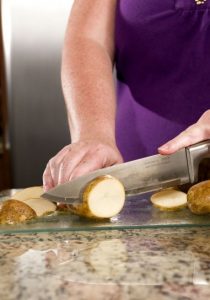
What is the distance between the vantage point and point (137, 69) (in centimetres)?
117

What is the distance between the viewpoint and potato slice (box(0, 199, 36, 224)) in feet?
2.47

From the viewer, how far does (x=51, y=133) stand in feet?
8.45

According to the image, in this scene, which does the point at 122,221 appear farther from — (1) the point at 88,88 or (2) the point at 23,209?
(1) the point at 88,88

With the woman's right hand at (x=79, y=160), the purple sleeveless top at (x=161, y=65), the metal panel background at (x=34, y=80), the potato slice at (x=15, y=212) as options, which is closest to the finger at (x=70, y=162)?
the woman's right hand at (x=79, y=160)

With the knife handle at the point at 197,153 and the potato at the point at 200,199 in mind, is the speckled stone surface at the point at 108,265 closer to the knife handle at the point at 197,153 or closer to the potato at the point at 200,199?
the potato at the point at 200,199

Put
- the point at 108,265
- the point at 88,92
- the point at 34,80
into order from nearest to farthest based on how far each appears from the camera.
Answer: the point at 108,265
the point at 88,92
the point at 34,80

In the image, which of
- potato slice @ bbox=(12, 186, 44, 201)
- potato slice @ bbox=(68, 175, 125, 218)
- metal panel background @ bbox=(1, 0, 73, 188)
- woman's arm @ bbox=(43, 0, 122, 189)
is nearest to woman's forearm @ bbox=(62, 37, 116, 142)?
woman's arm @ bbox=(43, 0, 122, 189)

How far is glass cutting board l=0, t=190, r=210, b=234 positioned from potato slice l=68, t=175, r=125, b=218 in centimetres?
1

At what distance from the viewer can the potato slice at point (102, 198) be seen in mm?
743

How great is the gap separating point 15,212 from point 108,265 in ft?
0.74

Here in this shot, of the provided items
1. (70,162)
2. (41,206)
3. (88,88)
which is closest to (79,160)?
(70,162)

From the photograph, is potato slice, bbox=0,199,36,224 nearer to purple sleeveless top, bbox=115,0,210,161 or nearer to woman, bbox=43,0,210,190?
woman, bbox=43,0,210,190

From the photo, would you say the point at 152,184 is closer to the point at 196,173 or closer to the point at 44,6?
the point at 196,173

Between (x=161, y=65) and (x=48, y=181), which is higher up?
(x=161, y=65)
